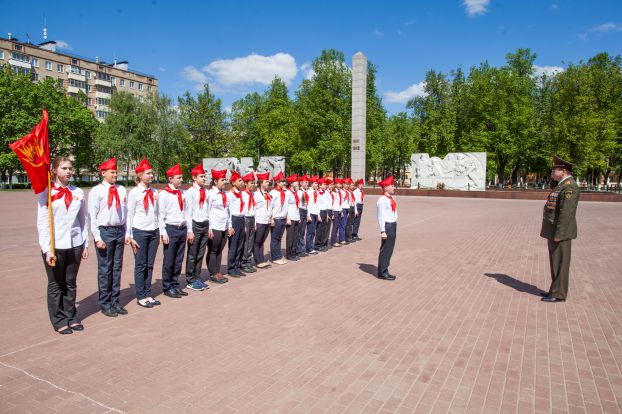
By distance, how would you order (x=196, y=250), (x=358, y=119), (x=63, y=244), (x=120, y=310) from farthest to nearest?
(x=358, y=119) → (x=196, y=250) → (x=120, y=310) → (x=63, y=244)

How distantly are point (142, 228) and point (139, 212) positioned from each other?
0.24 metres

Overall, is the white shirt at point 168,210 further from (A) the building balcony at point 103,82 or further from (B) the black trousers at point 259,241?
(A) the building balcony at point 103,82

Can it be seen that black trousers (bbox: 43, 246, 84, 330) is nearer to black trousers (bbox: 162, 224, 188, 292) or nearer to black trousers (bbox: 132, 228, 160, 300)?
black trousers (bbox: 132, 228, 160, 300)

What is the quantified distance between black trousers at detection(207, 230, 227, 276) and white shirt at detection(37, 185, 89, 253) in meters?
2.44

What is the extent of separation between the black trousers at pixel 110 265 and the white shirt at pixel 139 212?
19cm

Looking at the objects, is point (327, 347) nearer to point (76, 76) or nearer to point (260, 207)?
point (260, 207)

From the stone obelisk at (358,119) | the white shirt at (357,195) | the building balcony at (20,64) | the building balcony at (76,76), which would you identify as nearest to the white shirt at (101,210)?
the white shirt at (357,195)

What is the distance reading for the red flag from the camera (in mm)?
4559

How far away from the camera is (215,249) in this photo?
24.3ft

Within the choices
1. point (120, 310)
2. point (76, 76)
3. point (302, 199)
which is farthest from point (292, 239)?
point (76, 76)

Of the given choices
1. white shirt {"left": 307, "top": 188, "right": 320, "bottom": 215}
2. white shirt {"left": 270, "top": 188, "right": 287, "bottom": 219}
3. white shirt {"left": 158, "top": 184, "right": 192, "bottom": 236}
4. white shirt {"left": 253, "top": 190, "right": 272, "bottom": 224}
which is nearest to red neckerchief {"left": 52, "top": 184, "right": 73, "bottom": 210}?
white shirt {"left": 158, "top": 184, "right": 192, "bottom": 236}

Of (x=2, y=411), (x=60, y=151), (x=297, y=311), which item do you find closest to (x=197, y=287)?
(x=297, y=311)

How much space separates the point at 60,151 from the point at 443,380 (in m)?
55.2

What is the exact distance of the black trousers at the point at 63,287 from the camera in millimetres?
4836
